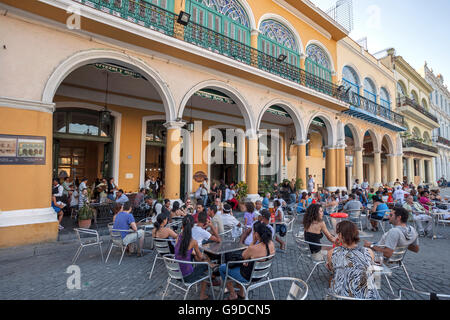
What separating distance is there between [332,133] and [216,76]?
26.9ft

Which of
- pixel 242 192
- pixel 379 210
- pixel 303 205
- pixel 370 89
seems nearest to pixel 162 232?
pixel 303 205

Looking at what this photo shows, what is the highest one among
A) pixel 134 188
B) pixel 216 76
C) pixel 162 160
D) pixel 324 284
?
pixel 216 76

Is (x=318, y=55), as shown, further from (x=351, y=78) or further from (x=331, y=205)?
(x=331, y=205)

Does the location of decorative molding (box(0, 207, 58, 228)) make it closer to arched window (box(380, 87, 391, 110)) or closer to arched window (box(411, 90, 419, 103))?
arched window (box(380, 87, 391, 110))

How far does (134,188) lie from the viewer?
33.2ft

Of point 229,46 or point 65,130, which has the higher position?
point 229,46

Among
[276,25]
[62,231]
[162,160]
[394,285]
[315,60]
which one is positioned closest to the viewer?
[394,285]

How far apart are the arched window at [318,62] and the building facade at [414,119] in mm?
11026

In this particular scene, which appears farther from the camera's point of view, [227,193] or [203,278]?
[227,193]

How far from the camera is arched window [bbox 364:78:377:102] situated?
685 inches

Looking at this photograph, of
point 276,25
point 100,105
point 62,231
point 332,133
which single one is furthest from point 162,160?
point 332,133

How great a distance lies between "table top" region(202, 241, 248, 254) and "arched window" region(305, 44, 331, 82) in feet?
37.1

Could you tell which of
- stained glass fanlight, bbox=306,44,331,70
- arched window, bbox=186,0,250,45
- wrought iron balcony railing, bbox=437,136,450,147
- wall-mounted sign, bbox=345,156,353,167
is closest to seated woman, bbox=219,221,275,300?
arched window, bbox=186,0,250,45

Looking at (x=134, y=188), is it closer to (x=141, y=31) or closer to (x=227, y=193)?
(x=227, y=193)
